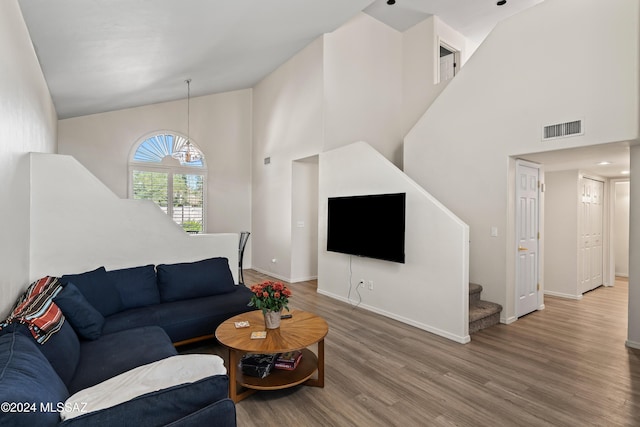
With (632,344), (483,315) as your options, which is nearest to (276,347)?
(483,315)

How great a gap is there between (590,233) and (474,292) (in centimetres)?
329

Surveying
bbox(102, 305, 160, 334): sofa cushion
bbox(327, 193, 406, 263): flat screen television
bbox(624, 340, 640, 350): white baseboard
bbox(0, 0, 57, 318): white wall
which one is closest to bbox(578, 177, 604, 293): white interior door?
bbox(624, 340, 640, 350): white baseboard

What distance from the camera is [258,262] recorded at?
759 centimetres

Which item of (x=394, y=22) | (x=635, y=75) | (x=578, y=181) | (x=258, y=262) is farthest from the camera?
(x=258, y=262)

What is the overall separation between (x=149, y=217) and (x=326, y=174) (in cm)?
283

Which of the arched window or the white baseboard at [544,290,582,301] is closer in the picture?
the white baseboard at [544,290,582,301]

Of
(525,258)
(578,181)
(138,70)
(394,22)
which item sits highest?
(394,22)

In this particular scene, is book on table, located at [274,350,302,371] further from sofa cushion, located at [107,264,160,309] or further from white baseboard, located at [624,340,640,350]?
white baseboard, located at [624,340,640,350]

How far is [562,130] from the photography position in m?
3.63

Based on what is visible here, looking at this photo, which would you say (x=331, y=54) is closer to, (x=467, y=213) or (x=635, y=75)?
(x=467, y=213)

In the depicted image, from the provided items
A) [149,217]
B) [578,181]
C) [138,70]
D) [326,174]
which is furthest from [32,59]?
[578,181]

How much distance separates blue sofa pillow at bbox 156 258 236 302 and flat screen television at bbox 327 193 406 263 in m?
1.82

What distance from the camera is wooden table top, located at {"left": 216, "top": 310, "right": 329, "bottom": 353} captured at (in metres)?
2.30

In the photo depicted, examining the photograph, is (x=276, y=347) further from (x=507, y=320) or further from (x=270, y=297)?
(x=507, y=320)
